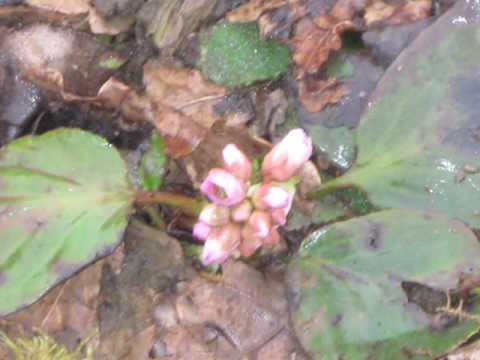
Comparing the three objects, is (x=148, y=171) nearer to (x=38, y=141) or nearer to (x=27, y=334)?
(x=38, y=141)

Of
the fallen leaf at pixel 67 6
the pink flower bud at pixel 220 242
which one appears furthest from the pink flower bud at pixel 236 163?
the fallen leaf at pixel 67 6

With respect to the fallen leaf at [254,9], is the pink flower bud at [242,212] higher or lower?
lower

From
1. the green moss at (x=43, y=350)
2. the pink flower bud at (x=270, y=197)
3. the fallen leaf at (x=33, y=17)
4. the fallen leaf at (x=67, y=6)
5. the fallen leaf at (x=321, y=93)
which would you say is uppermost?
the fallen leaf at (x=67, y=6)

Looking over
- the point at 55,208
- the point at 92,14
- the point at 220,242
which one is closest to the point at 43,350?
the point at 55,208

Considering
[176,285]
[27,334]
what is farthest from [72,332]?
[176,285]

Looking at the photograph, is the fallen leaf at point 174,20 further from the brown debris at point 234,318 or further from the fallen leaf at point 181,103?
the brown debris at point 234,318

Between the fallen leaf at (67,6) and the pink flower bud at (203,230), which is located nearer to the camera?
the pink flower bud at (203,230)

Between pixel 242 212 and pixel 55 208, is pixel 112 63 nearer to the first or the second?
pixel 55 208

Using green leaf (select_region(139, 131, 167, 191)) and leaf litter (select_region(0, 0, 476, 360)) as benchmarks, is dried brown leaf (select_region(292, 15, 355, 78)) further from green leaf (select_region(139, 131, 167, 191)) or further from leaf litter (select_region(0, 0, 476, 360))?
green leaf (select_region(139, 131, 167, 191))
